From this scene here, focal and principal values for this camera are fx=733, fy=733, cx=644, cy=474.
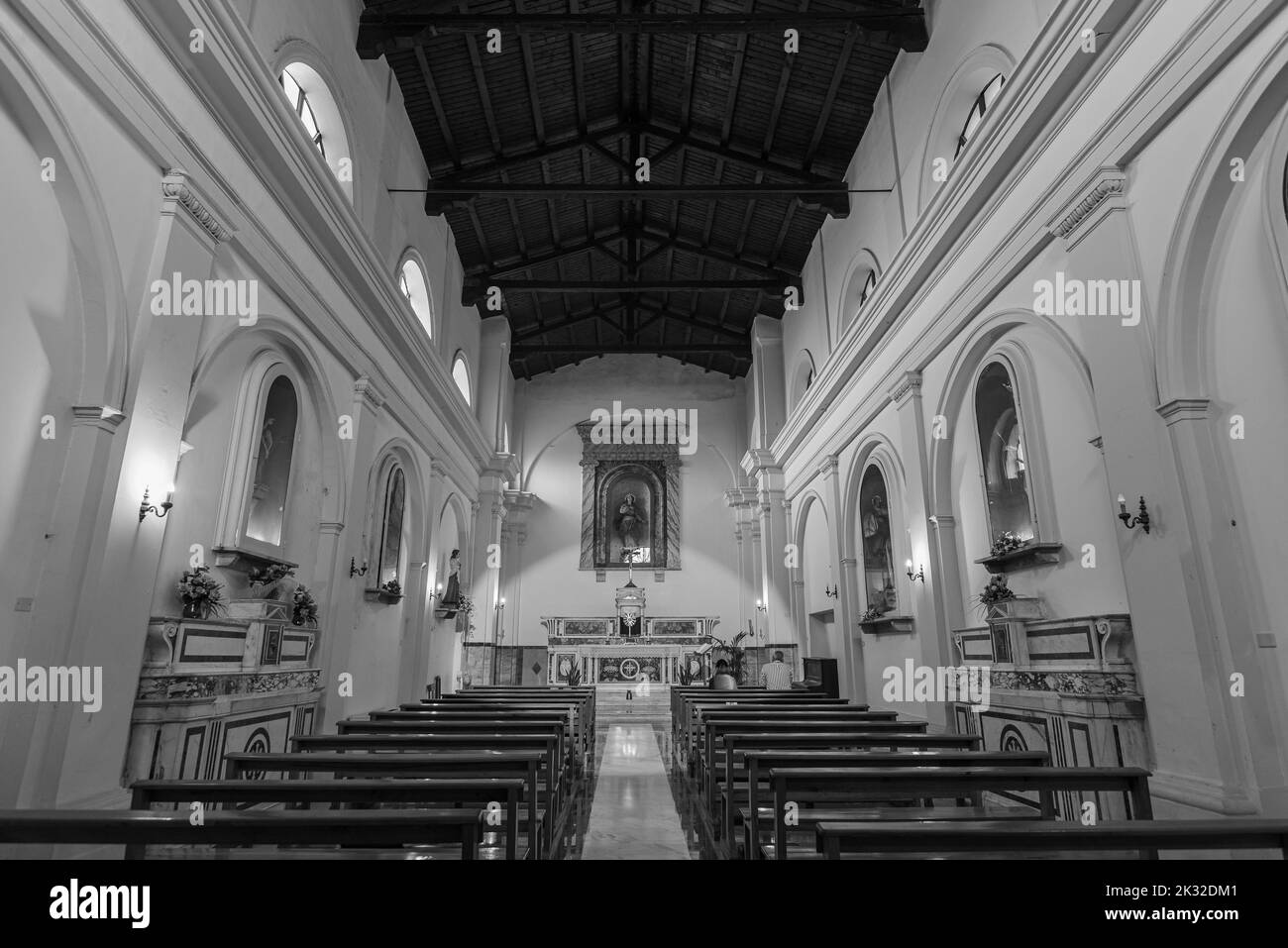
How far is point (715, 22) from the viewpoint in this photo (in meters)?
8.11

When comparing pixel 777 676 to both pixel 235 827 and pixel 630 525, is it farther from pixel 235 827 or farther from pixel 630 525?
pixel 235 827

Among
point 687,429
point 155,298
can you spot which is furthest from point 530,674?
point 155,298

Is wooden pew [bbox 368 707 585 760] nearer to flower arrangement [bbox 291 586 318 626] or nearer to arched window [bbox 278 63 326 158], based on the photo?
flower arrangement [bbox 291 586 318 626]

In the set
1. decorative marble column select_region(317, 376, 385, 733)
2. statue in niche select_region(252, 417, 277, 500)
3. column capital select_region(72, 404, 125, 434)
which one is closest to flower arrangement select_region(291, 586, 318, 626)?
decorative marble column select_region(317, 376, 385, 733)

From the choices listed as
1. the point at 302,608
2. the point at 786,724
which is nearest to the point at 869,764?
the point at 786,724

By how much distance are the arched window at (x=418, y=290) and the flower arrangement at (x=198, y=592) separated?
5987 mm

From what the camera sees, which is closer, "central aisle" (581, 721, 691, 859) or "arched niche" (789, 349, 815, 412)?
"central aisle" (581, 721, 691, 859)

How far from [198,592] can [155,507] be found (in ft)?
2.59

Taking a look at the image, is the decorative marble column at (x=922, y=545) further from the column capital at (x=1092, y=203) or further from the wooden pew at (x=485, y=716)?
A: the wooden pew at (x=485, y=716)

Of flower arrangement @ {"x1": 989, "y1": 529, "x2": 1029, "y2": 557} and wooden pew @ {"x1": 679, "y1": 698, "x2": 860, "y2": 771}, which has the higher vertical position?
flower arrangement @ {"x1": 989, "y1": 529, "x2": 1029, "y2": 557}

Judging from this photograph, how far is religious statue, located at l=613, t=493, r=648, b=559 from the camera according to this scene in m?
18.3

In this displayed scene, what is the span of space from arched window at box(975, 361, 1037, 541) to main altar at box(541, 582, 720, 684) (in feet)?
31.3

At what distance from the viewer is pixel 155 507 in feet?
15.2
